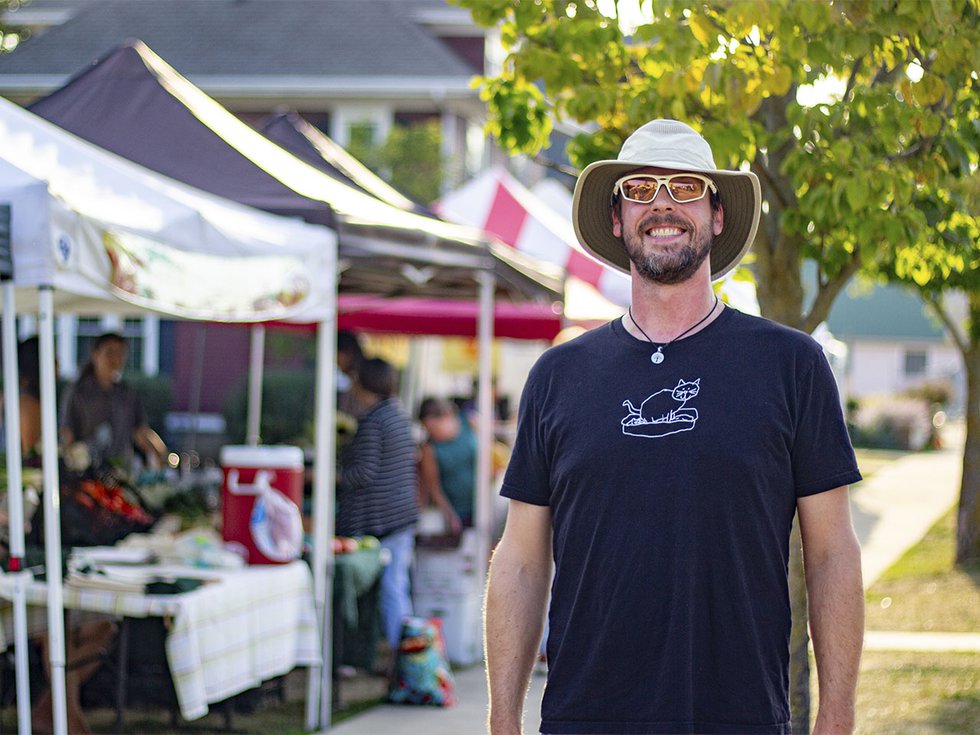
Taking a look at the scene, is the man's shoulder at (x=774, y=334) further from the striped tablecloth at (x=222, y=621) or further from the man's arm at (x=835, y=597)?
the striped tablecloth at (x=222, y=621)

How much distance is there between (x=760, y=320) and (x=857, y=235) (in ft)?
7.42

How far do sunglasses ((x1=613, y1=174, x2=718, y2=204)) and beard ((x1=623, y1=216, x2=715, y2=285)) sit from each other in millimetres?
80

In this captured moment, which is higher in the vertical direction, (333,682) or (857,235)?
(857,235)

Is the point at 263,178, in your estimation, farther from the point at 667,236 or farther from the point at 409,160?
the point at 409,160

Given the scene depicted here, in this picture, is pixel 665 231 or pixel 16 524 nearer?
pixel 665 231

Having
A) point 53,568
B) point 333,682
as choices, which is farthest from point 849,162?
point 333,682

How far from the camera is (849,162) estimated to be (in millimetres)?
5008

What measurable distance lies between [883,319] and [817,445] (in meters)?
56.1

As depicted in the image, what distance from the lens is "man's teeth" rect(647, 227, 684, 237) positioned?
3074mm

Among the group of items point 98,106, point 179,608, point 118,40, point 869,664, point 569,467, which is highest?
point 118,40

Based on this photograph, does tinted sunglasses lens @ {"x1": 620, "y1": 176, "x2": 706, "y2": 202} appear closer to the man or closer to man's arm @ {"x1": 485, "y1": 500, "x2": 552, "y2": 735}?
the man

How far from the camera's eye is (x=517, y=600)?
318 cm

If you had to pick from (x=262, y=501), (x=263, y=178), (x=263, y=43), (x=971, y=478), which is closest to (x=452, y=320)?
(x=971, y=478)

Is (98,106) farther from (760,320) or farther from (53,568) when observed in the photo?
(760,320)
